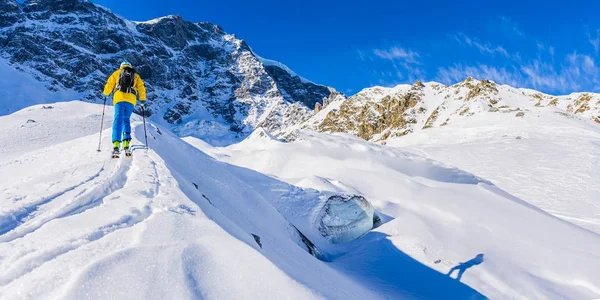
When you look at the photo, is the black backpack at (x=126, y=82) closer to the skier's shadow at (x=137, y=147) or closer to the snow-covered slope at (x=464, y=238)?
the skier's shadow at (x=137, y=147)

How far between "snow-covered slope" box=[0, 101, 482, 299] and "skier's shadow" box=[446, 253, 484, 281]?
1.52 feet

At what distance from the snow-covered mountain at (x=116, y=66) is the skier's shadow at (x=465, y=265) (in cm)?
11324

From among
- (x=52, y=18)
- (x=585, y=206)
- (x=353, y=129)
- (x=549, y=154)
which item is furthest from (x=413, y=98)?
(x=52, y=18)

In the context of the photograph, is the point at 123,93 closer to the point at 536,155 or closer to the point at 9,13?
the point at 536,155

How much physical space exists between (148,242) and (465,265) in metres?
9.16

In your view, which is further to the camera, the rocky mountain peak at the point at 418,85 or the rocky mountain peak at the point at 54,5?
the rocky mountain peak at the point at 54,5

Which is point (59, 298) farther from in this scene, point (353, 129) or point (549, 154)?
point (353, 129)

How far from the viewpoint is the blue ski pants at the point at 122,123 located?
8.23m

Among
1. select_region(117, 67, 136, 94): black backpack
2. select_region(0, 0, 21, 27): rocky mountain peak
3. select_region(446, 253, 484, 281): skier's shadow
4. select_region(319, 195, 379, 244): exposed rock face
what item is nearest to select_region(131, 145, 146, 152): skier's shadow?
select_region(117, 67, 136, 94): black backpack

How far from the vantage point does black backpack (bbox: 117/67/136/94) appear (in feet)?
29.4

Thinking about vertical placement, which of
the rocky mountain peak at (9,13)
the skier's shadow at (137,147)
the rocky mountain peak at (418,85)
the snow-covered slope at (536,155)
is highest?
the rocky mountain peak at (418,85)

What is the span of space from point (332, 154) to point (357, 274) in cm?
1079

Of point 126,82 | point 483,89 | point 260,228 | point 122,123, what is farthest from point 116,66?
point 260,228

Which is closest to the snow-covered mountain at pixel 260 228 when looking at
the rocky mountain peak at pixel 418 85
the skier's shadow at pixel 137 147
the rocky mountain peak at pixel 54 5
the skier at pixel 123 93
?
the skier's shadow at pixel 137 147
